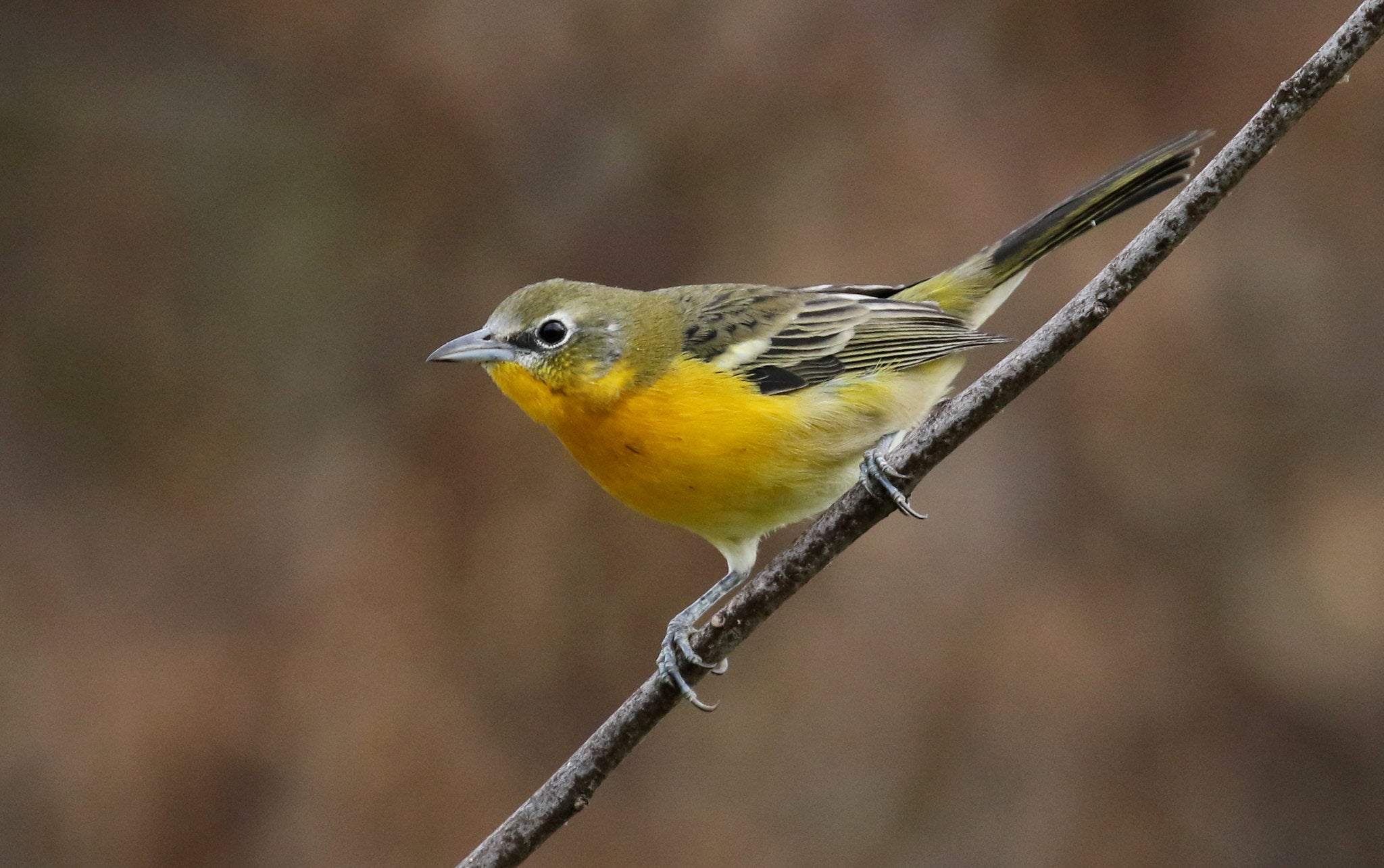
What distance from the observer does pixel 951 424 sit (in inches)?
129

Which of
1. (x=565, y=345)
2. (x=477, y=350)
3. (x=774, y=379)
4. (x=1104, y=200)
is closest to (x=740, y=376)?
(x=774, y=379)

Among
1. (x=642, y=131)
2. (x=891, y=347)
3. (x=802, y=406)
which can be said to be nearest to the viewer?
(x=802, y=406)

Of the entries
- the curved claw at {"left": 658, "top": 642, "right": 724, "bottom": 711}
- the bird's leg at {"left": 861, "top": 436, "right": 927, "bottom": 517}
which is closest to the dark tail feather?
the bird's leg at {"left": 861, "top": 436, "right": 927, "bottom": 517}

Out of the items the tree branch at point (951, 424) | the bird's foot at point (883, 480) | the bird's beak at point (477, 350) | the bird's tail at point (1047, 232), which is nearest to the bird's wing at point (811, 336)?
the bird's tail at point (1047, 232)

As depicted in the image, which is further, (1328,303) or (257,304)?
(257,304)

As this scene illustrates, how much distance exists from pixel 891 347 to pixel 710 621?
6.06 ft

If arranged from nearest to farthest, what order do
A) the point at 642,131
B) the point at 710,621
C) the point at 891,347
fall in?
the point at 710,621 → the point at 891,347 → the point at 642,131

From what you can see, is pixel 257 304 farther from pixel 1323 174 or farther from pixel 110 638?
pixel 1323 174

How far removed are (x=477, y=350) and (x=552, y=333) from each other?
1.03ft

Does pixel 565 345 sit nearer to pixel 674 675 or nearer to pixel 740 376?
pixel 740 376

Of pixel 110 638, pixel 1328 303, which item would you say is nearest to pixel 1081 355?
pixel 1328 303

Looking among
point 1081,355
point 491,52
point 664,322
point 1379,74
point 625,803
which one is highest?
point 491,52

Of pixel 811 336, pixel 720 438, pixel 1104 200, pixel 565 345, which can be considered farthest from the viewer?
pixel 811 336

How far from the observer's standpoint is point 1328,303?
7.62 m
